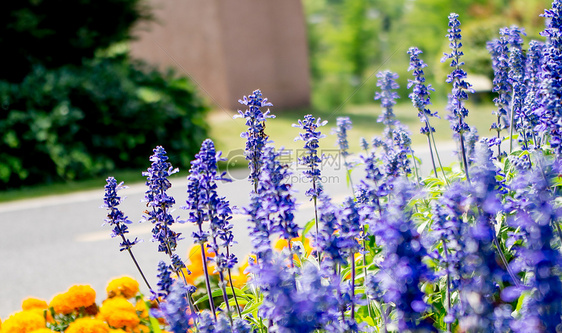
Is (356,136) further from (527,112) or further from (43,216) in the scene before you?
(527,112)

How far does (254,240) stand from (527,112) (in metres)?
1.40

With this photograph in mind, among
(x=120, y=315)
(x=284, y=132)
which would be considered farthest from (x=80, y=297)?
(x=284, y=132)

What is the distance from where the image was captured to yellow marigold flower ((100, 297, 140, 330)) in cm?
237

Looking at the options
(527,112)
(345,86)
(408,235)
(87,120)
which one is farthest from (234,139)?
(345,86)

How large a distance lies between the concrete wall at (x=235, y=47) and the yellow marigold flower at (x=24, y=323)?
13.6m

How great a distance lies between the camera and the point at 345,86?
92.8ft

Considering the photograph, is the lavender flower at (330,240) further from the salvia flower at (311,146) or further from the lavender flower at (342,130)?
the lavender flower at (342,130)

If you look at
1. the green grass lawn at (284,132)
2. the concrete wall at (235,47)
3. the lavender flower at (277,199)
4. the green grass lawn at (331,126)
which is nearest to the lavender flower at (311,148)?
the lavender flower at (277,199)

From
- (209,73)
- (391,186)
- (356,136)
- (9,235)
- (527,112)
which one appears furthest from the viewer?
(209,73)

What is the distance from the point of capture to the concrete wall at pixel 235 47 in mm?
16172

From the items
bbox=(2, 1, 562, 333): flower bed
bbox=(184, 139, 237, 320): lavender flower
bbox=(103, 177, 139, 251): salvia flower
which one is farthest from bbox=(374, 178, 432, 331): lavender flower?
bbox=(103, 177, 139, 251): salvia flower

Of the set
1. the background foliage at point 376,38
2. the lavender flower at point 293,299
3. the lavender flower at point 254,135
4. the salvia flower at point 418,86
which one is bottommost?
the lavender flower at point 293,299

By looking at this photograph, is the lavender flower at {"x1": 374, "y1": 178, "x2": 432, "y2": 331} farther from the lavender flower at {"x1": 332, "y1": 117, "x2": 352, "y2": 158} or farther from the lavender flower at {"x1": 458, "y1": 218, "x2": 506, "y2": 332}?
the lavender flower at {"x1": 332, "y1": 117, "x2": 352, "y2": 158}

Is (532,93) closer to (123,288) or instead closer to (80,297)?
(123,288)
